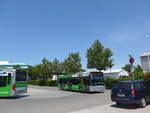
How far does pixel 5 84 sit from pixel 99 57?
70.1ft

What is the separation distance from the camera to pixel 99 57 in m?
38.0

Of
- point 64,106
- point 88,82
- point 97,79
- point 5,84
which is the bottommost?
point 64,106

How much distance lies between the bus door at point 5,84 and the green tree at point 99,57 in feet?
68.1

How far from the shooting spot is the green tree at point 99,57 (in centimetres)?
3791

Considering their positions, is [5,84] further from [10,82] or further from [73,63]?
[73,63]

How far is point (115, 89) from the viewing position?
42.0 feet

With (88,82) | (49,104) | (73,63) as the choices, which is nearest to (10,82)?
(49,104)

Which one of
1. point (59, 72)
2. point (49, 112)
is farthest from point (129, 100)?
point (59, 72)

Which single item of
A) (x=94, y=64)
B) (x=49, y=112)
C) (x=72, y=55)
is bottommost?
(x=49, y=112)

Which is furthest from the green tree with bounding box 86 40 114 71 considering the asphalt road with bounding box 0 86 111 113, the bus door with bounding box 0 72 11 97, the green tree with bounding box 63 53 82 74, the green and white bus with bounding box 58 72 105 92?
the bus door with bounding box 0 72 11 97

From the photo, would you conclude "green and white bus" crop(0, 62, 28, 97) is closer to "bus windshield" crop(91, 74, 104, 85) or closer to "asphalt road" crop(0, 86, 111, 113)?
"asphalt road" crop(0, 86, 111, 113)

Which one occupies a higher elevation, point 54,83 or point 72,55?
point 72,55

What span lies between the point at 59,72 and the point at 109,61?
30165mm

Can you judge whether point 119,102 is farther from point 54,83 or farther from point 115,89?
point 54,83
